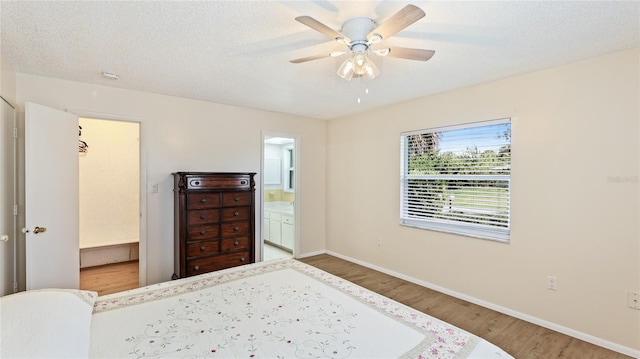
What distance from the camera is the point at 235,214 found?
3.59 meters

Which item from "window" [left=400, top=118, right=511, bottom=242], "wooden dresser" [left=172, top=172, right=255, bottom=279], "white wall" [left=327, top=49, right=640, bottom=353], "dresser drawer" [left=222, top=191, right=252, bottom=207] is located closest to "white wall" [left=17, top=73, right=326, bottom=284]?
"wooden dresser" [left=172, top=172, right=255, bottom=279]

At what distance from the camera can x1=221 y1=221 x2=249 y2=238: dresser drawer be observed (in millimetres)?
3508

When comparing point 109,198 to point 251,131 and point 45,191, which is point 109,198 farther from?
point 251,131

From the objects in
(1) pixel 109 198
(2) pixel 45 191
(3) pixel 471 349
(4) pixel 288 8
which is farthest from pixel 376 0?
(1) pixel 109 198

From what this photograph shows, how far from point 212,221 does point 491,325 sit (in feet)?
9.99

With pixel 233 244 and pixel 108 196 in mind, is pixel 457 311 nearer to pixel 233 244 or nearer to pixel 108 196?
pixel 233 244

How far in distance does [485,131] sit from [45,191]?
13.9ft

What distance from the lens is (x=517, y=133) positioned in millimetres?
2812

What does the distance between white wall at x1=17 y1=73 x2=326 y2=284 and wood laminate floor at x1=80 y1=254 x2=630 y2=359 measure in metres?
0.88

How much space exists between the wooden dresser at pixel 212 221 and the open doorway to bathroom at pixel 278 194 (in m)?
1.45

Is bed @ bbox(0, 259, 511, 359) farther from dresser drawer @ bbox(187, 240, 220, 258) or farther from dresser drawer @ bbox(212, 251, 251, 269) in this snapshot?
dresser drawer @ bbox(212, 251, 251, 269)

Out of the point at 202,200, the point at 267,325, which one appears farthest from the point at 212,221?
→ the point at 267,325

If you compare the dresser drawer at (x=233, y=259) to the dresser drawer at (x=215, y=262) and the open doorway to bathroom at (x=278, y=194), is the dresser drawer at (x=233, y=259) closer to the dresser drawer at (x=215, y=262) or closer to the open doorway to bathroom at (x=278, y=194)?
the dresser drawer at (x=215, y=262)


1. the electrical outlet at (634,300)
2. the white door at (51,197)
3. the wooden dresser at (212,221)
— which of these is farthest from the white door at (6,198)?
the electrical outlet at (634,300)
